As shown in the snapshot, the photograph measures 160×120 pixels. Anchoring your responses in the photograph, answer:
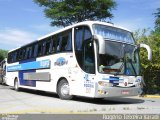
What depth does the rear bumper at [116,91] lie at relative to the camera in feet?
50.4

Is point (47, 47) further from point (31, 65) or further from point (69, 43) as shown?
point (69, 43)

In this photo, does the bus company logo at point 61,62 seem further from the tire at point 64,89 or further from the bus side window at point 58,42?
the tire at point 64,89

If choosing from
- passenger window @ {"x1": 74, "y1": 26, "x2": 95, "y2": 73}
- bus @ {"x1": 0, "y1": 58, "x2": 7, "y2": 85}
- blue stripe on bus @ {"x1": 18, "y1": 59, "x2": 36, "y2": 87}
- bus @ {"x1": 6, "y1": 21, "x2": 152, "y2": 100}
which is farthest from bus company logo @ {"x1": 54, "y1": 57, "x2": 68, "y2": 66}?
bus @ {"x1": 0, "y1": 58, "x2": 7, "y2": 85}

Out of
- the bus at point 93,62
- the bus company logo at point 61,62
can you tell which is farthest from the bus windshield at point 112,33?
the bus company logo at point 61,62

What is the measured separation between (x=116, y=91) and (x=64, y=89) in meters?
3.20

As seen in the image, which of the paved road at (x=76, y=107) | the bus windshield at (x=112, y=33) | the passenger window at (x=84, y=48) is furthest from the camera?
the bus windshield at (x=112, y=33)

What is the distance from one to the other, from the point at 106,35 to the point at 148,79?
8463 mm

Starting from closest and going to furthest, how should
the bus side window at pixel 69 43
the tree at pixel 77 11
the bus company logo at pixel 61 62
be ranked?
the bus side window at pixel 69 43 < the bus company logo at pixel 61 62 < the tree at pixel 77 11

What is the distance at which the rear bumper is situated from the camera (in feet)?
50.4

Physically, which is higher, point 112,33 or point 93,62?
point 112,33

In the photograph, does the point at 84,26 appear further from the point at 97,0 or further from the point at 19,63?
the point at 97,0

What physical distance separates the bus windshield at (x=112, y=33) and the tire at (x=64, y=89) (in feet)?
10.6

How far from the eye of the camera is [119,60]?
15.9 meters

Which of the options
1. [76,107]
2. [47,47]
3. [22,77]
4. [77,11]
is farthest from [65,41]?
[77,11]
